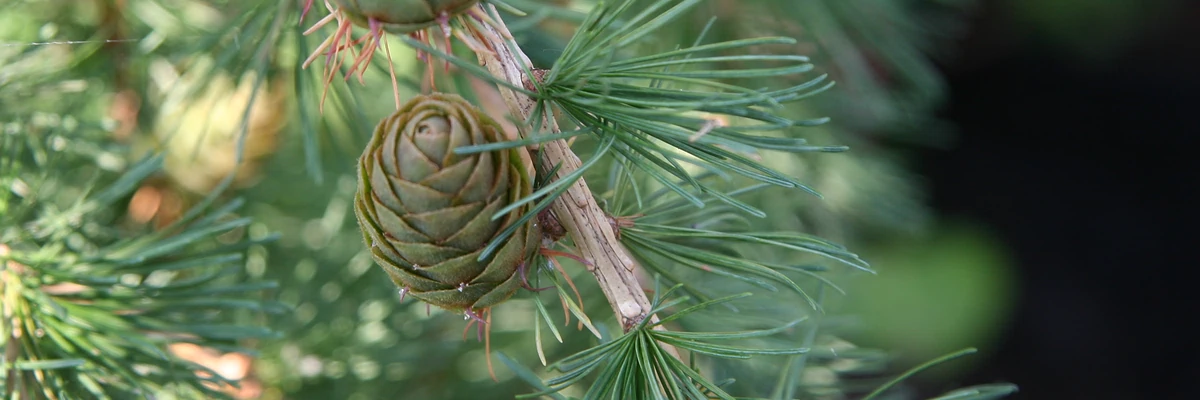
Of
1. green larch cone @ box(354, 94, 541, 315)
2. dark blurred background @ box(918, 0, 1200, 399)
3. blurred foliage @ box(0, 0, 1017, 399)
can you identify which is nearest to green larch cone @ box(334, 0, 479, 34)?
green larch cone @ box(354, 94, 541, 315)

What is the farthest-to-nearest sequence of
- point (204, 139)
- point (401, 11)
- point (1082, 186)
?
1. point (1082, 186)
2. point (204, 139)
3. point (401, 11)

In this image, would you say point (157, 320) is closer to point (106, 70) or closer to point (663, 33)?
point (106, 70)

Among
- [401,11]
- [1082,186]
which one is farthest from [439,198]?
[1082,186]

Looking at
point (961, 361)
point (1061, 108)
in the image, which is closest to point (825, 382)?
point (961, 361)

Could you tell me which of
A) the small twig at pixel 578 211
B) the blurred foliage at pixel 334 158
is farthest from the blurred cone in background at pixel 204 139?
the small twig at pixel 578 211

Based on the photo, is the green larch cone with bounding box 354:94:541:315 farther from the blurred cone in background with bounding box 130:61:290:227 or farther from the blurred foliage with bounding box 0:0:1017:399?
the blurred cone in background with bounding box 130:61:290:227

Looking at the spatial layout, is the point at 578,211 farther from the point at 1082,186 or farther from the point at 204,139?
the point at 1082,186
